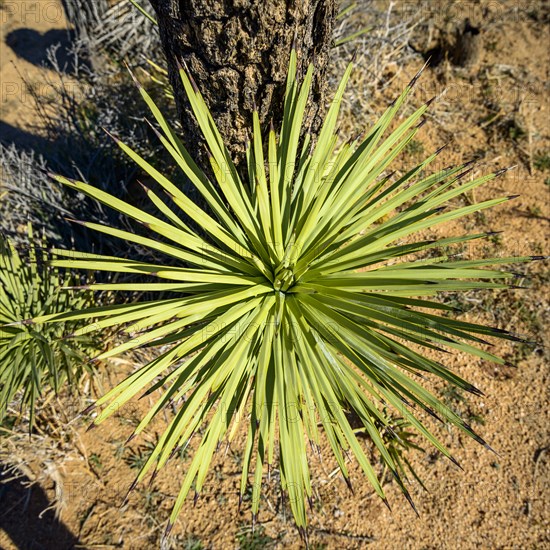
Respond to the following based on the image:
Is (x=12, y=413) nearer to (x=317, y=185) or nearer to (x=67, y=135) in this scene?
(x=67, y=135)

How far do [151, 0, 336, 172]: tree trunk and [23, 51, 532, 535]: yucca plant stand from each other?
0.10 m

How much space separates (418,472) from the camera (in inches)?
77.3

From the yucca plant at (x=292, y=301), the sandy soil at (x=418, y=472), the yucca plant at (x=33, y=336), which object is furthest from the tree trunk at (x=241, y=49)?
the sandy soil at (x=418, y=472)

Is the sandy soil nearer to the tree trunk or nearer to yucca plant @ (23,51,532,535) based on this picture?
yucca plant @ (23,51,532,535)

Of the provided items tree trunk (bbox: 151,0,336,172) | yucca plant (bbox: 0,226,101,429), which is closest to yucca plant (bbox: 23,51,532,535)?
tree trunk (bbox: 151,0,336,172)

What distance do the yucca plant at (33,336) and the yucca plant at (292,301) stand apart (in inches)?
27.5

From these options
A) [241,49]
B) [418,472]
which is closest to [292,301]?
[241,49]

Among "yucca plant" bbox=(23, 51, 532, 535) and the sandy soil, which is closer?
"yucca plant" bbox=(23, 51, 532, 535)

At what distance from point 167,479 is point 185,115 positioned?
1728 mm

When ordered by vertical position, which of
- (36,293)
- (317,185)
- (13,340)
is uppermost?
(317,185)

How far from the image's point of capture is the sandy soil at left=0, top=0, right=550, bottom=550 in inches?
74.1

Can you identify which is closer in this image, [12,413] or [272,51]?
[272,51]

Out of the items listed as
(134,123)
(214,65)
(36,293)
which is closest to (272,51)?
(214,65)

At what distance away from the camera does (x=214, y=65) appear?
1328mm
